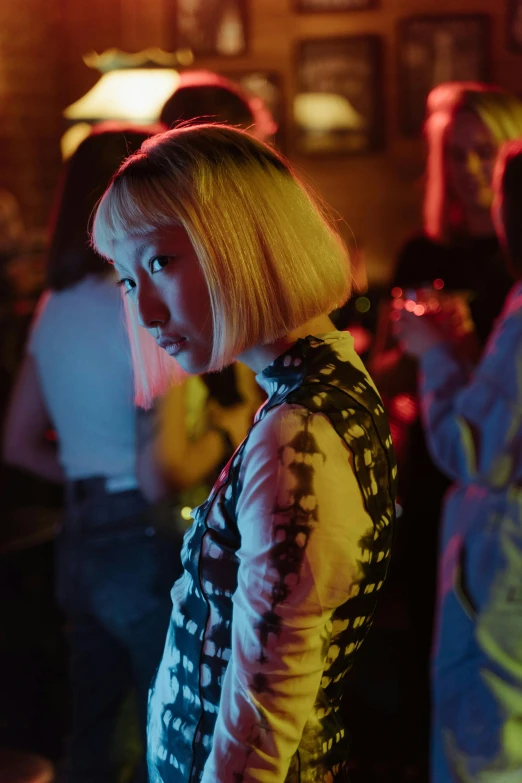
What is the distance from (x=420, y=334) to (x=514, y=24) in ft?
8.91

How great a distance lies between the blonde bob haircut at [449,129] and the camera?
2348 mm

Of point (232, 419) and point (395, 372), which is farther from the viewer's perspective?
point (395, 372)

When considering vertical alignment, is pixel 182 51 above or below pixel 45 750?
above

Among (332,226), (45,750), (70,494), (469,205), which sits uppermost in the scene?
(332,226)

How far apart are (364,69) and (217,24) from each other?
2.37 feet

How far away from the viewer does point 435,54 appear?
406 centimetres

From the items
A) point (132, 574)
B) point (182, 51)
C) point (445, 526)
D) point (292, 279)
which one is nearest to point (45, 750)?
point (132, 574)

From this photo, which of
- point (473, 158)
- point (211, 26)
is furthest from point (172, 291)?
point (211, 26)

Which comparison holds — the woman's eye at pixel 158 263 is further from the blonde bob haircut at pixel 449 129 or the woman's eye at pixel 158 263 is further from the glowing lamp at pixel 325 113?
the glowing lamp at pixel 325 113

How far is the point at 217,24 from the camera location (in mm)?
4160

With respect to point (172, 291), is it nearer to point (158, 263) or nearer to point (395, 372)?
point (158, 263)

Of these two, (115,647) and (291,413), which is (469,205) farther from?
(291,413)

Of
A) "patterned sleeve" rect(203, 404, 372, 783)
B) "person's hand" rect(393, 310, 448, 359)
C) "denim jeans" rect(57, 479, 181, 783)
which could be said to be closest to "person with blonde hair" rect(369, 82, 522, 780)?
"person's hand" rect(393, 310, 448, 359)

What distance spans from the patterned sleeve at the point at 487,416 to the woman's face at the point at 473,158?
738 mm
